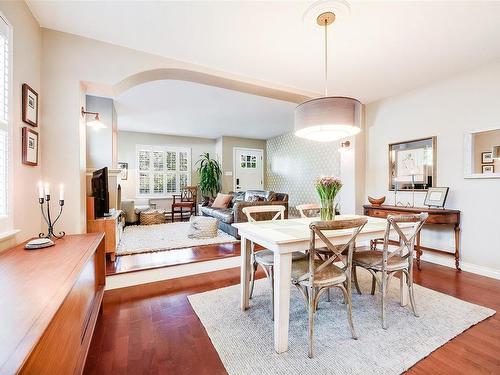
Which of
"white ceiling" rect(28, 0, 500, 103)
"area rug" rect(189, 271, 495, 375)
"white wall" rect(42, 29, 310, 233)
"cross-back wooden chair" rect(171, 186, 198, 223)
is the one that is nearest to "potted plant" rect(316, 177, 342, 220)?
"area rug" rect(189, 271, 495, 375)

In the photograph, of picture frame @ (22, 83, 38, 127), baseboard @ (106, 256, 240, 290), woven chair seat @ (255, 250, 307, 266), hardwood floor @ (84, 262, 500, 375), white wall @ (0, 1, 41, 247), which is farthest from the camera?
baseboard @ (106, 256, 240, 290)

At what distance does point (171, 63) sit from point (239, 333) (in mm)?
2816

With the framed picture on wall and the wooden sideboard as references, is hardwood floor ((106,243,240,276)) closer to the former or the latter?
the wooden sideboard

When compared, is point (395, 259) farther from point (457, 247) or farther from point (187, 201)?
point (187, 201)

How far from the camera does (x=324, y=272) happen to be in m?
1.83

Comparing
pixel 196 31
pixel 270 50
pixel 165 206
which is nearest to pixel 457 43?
pixel 270 50

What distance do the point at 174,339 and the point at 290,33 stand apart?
2813 mm

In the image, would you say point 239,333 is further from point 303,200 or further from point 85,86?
point 303,200

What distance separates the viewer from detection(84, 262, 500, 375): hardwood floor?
4.99 feet

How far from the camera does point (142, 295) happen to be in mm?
2506

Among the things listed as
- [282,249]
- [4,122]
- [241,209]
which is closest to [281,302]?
[282,249]

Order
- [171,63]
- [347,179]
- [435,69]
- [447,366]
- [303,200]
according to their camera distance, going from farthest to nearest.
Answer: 1. [303,200]
2. [347,179]
3. [435,69]
4. [171,63]
5. [447,366]

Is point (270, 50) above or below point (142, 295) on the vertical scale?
above

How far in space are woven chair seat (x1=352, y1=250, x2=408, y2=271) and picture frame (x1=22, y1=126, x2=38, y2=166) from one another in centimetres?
290
